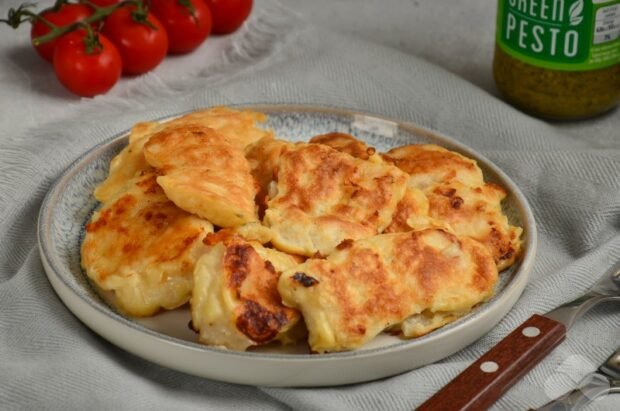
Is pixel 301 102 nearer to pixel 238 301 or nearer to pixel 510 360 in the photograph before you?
pixel 238 301

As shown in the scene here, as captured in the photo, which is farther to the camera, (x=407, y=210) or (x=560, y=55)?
(x=560, y=55)

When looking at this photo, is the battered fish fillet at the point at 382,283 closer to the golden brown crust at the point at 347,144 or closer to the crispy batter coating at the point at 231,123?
the golden brown crust at the point at 347,144

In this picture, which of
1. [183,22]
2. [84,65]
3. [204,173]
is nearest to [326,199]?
[204,173]

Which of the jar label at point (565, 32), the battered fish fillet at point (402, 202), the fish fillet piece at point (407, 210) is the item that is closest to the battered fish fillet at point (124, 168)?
the battered fish fillet at point (402, 202)

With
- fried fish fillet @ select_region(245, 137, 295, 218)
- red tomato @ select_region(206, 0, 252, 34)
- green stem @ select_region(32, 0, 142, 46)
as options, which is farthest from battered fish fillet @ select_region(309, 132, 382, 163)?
red tomato @ select_region(206, 0, 252, 34)

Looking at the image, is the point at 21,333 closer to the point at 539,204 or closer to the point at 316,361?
the point at 316,361

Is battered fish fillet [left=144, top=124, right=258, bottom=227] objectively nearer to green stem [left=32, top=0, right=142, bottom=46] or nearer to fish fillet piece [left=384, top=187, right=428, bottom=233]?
fish fillet piece [left=384, top=187, right=428, bottom=233]
